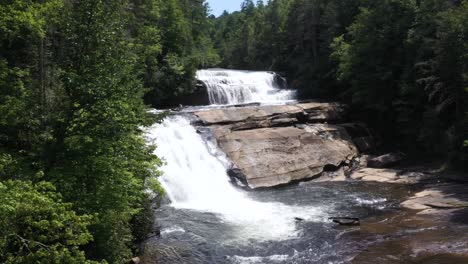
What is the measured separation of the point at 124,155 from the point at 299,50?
3601 centimetres

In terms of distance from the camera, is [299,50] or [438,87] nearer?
[438,87]

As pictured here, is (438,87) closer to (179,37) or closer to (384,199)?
(384,199)

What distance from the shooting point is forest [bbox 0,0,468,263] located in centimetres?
757

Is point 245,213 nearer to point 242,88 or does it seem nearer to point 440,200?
point 440,200

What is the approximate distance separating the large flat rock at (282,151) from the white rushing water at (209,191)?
1136 millimetres

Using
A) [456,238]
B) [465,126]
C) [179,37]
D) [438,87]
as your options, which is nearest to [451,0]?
[438,87]

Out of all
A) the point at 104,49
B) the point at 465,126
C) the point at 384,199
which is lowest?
the point at 384,199

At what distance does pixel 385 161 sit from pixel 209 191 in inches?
413

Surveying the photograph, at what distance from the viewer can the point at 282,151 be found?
74.9ft

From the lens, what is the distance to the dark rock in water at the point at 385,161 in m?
23.7

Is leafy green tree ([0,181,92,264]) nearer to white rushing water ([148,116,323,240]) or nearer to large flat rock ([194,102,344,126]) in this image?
white rushing water ([148,116,323,240])

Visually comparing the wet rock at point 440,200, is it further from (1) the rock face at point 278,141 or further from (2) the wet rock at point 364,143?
(2) the wet rock at point 364,143

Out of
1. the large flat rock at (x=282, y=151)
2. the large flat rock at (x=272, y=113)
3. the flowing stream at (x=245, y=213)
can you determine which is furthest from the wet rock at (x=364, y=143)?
the flowing stream at (x=245, y=213)

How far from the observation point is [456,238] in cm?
1237
